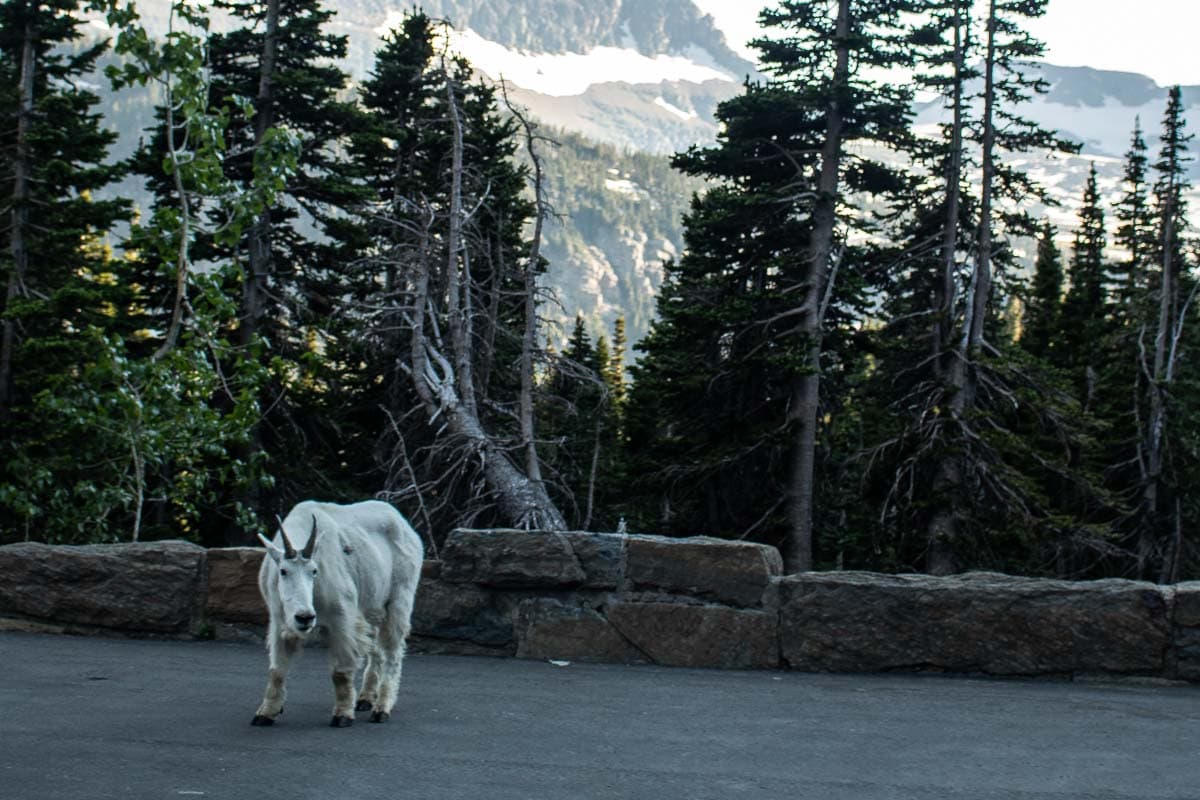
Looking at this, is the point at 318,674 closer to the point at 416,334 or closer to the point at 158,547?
the point at 158,547

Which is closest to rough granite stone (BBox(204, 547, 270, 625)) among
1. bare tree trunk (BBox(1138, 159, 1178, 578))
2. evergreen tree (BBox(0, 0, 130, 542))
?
evergreen tree (BBox(0, 0, 130, 542))

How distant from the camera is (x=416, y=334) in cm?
2281

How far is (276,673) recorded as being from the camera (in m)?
7.43

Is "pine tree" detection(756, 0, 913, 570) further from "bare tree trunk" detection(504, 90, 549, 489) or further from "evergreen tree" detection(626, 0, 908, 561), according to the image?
"bare tree trunk" detection(504, 90, 549, 489)

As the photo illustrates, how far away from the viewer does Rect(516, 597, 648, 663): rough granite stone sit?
10375mm

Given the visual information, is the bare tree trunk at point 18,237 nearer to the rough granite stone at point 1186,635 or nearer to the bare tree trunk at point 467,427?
the bare tree trunk at point 467,427

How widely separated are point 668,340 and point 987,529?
8.22 metres

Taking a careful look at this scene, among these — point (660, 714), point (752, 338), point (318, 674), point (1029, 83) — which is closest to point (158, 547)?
point (318, 674)

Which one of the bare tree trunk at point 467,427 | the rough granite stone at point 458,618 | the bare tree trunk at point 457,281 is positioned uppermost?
the bare tree trunk at point 457,281

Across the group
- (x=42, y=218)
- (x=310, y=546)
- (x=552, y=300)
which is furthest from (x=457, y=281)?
(x=310, y=546)

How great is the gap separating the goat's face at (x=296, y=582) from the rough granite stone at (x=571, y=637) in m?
3.53

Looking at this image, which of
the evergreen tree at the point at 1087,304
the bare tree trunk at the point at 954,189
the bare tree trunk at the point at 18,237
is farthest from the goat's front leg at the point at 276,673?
the evergreen tree at the point at 1087,304

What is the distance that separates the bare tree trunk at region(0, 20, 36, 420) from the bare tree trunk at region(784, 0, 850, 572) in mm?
15259

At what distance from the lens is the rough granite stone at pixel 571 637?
10.4 m
